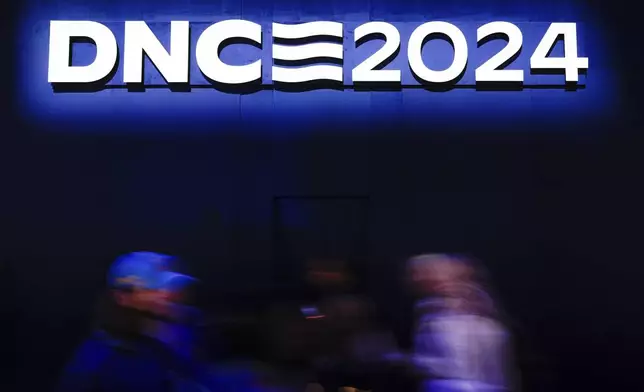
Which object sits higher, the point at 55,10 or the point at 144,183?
the point at 55,10

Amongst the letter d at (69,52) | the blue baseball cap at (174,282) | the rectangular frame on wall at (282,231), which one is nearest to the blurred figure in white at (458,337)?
the blue baseball cap at (174,282)

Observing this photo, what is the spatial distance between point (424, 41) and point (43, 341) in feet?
14.2

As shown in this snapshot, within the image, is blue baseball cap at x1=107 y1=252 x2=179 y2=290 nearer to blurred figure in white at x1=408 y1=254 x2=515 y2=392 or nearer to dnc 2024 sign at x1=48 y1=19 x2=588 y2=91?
blurred figure in white at x1=408 y1=254 x2=515 y2=392

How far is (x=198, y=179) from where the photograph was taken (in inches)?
233

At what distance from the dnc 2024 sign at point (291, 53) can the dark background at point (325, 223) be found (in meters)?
0.51

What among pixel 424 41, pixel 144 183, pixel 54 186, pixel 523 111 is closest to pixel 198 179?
pixel 144 183

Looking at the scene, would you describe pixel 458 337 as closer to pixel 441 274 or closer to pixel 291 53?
pixel 441 274

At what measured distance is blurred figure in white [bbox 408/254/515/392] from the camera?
3793 mm

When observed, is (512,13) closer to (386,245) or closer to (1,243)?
(386,245)

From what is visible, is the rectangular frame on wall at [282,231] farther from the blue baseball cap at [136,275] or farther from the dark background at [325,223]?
the blue baseball cap at [136,275]

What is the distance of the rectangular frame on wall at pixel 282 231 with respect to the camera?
5.88m

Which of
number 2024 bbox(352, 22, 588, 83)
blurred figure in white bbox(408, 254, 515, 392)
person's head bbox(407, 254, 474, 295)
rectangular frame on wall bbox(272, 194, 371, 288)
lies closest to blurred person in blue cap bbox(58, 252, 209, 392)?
blurred figure in white bbox(408, 254, 515, 392)

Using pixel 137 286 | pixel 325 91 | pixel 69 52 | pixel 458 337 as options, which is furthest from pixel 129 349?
pixel 69 52

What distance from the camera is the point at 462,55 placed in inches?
236
